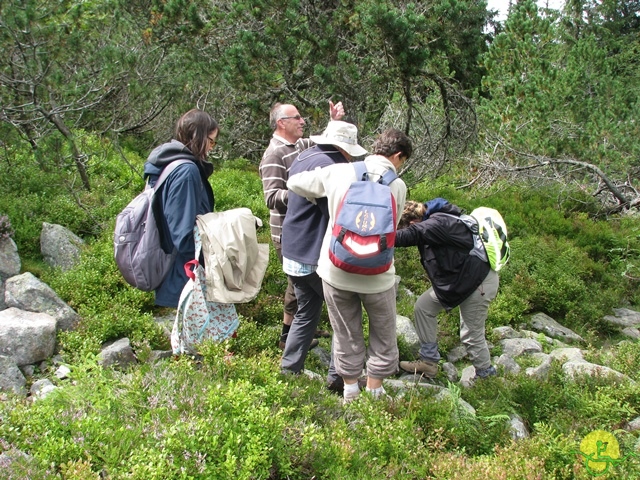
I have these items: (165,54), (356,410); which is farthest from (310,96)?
(356,410)

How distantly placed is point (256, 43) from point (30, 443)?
6127 millimetres

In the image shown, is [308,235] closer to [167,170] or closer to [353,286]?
[353,286]

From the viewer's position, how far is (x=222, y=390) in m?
3.21

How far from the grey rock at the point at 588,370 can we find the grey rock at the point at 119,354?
3.87 metres

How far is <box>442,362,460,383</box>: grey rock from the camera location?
562cm

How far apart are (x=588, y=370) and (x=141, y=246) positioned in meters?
4.22

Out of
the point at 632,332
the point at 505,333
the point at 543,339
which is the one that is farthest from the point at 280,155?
the point at 632,332

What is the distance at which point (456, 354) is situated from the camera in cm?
611

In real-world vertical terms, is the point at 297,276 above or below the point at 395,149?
below

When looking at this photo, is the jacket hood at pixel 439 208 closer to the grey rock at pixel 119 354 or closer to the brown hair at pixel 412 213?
the brown hair at pixel 412 213

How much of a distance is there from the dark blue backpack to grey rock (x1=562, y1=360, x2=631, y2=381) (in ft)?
8.27

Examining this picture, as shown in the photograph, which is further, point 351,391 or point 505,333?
point 505,333

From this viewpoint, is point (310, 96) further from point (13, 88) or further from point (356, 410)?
point (356, 410)

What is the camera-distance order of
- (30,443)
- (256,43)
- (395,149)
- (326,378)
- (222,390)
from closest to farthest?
(30,443) → (222,390) → (395,149) → (326,378) → (256,43)
